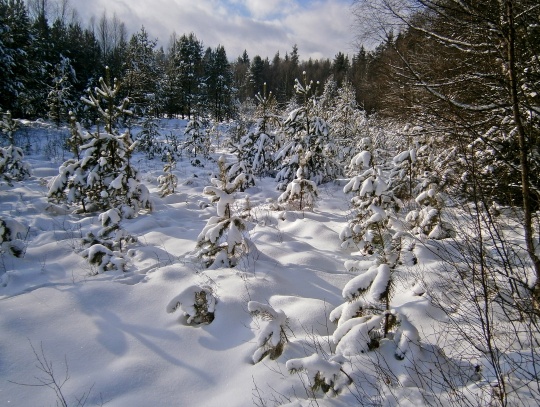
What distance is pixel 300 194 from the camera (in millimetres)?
6418

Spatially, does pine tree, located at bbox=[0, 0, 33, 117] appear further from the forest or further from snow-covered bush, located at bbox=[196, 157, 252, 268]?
snow-covered bush, located at bbox=[196, 157, 252, 268]

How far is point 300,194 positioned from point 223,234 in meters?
2.82

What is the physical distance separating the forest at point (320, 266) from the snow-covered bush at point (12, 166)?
0.07 metres

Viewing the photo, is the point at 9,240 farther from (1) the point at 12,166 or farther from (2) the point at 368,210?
(1) the point at 12,166

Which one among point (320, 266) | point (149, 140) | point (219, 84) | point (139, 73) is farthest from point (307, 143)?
point (219, 84)

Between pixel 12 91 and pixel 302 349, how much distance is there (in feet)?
66.0

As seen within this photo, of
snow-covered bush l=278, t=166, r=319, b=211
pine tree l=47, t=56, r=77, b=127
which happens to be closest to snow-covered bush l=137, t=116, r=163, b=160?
pine tree l=47, t=56, r=77, b=127

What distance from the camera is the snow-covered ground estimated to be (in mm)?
2197

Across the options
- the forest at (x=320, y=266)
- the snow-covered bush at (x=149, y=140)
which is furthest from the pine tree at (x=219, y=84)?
the forest at (x=320, y=266)

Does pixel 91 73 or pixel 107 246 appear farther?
pixel 91 73

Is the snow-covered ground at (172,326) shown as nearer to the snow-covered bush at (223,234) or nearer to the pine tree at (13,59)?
the snow-covered bush at (223,234)

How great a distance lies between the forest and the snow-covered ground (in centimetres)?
2

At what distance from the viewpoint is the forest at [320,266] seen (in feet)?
6.98

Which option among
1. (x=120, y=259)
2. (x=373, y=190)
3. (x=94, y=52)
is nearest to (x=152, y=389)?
(x=120, y=259)
